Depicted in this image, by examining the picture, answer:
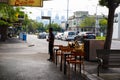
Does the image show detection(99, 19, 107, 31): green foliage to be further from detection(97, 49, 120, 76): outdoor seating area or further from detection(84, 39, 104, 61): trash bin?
detection(97, 49, 120, 76): outdoor seating area

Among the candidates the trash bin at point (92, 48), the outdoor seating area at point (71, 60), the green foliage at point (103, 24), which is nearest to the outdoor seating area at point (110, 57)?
the outdoor seating area at point (71, 60)

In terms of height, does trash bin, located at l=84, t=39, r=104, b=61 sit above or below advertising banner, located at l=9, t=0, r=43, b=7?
below

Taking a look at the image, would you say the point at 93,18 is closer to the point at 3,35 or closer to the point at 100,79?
the point at 3,35

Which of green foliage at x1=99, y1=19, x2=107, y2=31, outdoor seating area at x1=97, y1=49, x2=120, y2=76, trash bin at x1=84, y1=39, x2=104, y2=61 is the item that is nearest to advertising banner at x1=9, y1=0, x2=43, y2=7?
trash bin at x1=84, y1=39, x2=104, y2=61

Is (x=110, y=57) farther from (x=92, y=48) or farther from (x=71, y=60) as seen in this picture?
(x=92, y=48)

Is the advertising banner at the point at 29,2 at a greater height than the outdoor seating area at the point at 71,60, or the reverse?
the advertising banner at the point at 29,2

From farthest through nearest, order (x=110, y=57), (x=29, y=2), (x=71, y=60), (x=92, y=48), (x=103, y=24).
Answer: (x=103, y=24) → (x=92, y=48) → (x=29, y=2) → (x=71, y=60) → (x=110, y=57)

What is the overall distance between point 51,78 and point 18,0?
236 inches

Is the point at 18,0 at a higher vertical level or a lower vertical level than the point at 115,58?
higher

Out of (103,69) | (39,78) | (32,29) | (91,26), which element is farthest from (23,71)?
(32,29)

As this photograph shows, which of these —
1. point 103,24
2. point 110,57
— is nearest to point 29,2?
point 110,57

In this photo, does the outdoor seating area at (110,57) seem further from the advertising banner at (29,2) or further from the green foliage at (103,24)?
the green foliage at (103,24)

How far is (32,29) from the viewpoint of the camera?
585 ft

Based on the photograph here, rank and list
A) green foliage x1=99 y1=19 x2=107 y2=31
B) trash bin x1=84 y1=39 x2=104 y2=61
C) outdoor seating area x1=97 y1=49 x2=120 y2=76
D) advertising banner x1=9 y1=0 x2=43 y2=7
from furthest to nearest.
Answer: green foliage x1=99 y1=19 x2=107 y2=31 → trash bin x1=84 y1=39 x2=104 y2=61 → advertising banner x1=9 y1=0 x2=43 y2=7 → outdoor seating area x1=97 y1=49 x2=120 y2=76
